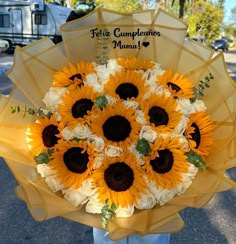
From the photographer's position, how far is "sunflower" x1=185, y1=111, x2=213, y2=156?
4.66ft

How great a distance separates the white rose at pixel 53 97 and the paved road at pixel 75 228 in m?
2.06

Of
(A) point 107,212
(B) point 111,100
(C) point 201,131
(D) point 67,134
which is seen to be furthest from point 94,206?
(C) point 201,131

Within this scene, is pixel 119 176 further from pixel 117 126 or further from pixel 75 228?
pixel 75 228

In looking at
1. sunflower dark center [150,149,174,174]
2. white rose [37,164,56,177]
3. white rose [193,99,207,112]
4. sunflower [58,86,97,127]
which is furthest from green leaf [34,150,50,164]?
white rose [193,99,207,112]

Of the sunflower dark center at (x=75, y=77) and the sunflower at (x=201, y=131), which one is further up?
the sunflower dark center at (x=75, y=77)

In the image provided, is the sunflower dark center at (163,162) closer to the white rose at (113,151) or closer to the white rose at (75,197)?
the white rose at (113,151)

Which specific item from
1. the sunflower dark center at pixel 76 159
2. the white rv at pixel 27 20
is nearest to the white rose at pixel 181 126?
the sunflower dark center at pixel 76 159

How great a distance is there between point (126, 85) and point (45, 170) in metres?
0.42

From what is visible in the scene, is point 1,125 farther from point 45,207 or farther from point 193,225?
point 193,225

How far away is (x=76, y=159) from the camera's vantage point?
134 centimetres

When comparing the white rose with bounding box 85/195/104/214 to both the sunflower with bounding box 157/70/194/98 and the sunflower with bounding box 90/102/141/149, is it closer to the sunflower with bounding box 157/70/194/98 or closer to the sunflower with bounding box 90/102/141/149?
the sunflower with bounding box 90/102/141/149

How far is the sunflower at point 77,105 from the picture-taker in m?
1.37

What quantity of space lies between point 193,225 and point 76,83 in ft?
8.19

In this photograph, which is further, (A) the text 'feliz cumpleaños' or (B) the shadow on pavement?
(B) the shadow on pavement
